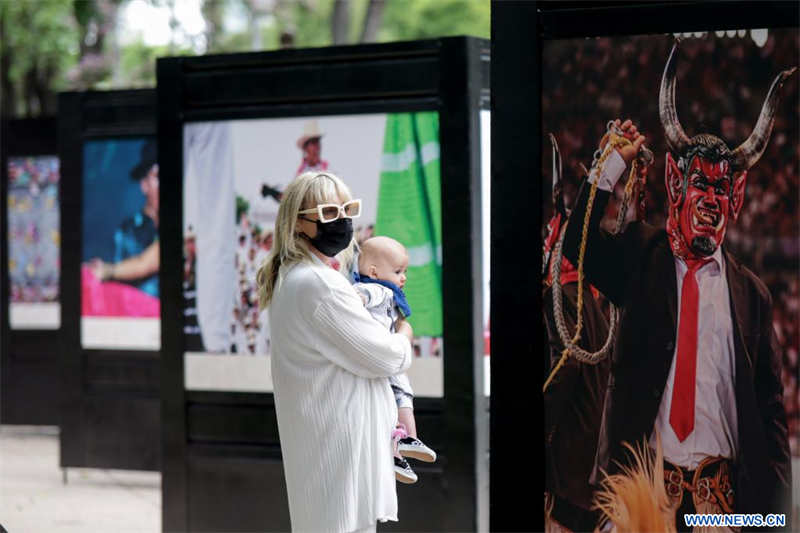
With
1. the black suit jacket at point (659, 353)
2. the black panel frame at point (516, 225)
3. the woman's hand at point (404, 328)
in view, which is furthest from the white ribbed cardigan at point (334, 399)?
the black suit jacket at point (659, 353)

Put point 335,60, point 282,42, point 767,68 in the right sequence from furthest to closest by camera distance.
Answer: point 282,42 → point 335,60 → point 767,68

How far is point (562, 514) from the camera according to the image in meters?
4.67

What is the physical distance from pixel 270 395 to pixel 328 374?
303 centimetres

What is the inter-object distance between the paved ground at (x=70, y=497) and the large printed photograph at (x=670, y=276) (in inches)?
187

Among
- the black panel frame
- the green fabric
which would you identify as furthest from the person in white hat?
the black panel frame

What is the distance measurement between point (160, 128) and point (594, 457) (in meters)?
4.18

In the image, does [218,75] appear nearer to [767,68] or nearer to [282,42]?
[282,42]

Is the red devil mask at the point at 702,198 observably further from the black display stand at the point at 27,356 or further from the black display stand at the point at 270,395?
the black display stand at the point at 27,356

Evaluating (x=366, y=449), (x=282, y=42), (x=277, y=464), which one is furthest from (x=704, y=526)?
(x=282, y=42)

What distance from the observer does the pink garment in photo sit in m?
10.8

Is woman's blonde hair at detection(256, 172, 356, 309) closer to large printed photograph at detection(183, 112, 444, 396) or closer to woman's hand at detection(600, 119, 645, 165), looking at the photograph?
woman's hand at detection(600, 119, 645, 165)

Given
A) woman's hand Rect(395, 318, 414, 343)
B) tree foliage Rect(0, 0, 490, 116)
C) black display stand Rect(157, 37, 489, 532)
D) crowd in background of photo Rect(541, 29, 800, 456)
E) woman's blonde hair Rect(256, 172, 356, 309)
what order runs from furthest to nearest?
1. tree foliage Rect(0, 0, 490, 116)
2. black display stand Rect(157, 37, 489, 532)
3. woman's hand Rect(395, 318, 414, 343)
4. woman's blonde hair Rect(256, 172, 356, 309)
5. crowd in background of photo Rect(541, 29, 800, 456)

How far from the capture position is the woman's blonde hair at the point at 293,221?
4.90 m

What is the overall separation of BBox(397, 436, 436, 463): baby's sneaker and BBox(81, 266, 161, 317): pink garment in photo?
6007 mm
